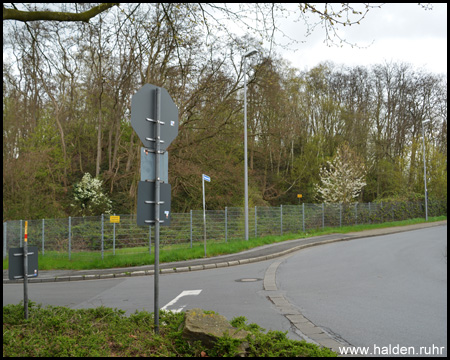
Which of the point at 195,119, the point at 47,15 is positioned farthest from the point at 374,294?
Result: the point at 195,119

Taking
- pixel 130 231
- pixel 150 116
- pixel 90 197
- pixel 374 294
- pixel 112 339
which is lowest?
pixel 374 294

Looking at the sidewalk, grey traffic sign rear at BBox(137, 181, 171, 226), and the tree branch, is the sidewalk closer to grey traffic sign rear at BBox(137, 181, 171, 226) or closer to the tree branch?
the tree branch

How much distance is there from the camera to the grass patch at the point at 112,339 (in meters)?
3.89

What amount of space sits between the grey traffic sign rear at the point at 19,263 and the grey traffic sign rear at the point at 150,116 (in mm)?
2354

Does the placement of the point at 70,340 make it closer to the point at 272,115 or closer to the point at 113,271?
the point at 113,271

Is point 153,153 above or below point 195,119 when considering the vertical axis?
below

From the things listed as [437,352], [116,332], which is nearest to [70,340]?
[116,332]

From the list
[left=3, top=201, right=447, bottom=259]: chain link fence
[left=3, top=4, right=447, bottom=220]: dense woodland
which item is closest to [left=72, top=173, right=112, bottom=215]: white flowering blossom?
[left=3, top=4, right=447, bottom=220]: dense woodland

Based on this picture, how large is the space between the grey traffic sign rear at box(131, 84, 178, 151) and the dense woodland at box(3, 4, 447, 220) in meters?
2.48

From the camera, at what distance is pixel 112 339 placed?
4.29m

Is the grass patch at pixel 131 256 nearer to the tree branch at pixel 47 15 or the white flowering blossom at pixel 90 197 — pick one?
the white flowering blossom at pixel 90 197

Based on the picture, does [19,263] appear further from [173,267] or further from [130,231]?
[130,231]

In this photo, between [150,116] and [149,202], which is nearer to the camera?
[149,202]

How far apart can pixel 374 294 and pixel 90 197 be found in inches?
807
